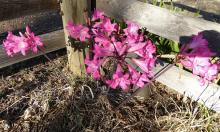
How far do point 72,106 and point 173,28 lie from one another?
108 cm

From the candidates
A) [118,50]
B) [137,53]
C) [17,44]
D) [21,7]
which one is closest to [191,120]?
[137,53]

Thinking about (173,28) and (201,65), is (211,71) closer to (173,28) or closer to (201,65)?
(201,65)

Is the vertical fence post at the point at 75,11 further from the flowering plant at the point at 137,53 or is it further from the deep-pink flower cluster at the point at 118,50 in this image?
the flowering plant at the point at 137,53

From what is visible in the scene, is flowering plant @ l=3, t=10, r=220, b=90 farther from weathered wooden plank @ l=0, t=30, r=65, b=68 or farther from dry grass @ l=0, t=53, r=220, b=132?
weathered wooden plank @ l=0, t=30, r=65, b=68

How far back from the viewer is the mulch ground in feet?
8.47

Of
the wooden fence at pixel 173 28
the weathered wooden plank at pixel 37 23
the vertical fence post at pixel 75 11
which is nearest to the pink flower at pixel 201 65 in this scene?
the wooden fence at pixel 173 28

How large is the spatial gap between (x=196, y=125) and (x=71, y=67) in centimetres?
130

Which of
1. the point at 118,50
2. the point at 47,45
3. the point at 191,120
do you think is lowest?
the point at 191,120

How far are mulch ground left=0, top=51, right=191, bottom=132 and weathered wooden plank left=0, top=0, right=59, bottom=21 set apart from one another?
0.69 m

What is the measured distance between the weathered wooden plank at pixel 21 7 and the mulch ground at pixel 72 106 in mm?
695

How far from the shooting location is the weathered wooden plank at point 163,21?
2160 mm

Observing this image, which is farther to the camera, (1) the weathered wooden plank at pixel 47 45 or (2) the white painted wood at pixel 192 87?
(1) the weathered wooden plank at pixel 47 45

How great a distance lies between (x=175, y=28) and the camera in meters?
2.34

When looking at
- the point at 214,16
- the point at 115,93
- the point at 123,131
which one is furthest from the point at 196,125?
the point at 214,16
